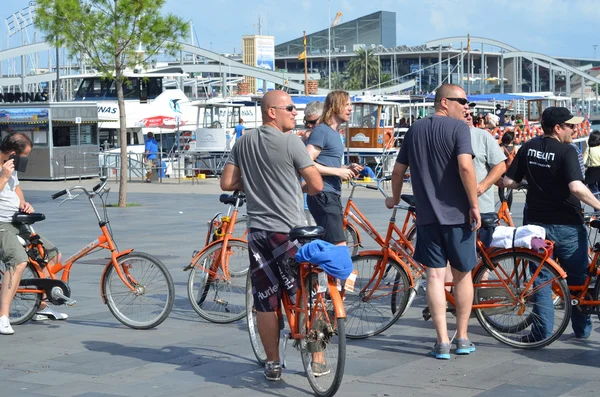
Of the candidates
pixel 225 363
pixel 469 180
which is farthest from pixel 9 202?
pixel 469 180

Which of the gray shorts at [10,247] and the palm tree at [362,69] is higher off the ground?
the palm tree at [362,69]

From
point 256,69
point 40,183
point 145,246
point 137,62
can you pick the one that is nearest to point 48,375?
point 145,246

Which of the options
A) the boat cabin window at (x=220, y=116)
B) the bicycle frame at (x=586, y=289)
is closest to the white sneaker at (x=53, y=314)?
the bicycle frame at (x=586, y=289)

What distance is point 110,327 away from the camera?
8070 mm

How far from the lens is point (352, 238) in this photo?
9.84 m

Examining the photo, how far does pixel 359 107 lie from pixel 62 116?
1298 centimetres

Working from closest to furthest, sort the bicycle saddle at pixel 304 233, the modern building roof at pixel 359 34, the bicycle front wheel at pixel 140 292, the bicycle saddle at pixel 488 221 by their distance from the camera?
1. the bicycle saddle at pixel 304 233
2. the bicycle saddle at pixel 488 221
3. the bicycle front wheel at pixel 140 292
4. the modern building roof at pixel 359 34

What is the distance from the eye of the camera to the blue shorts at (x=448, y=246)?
659 cm

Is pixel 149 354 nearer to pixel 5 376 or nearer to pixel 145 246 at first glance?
pixel 5 376

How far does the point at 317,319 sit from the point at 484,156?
2.44 meters

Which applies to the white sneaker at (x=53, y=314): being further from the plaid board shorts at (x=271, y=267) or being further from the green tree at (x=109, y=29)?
the green tree at (x=109, y=29)

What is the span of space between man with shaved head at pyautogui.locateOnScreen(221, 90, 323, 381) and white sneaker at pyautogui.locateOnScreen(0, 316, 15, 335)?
8.72 feet

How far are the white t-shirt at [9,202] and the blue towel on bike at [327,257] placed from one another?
3186mm

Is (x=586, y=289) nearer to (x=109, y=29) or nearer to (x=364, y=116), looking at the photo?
(x=109, y=29)
